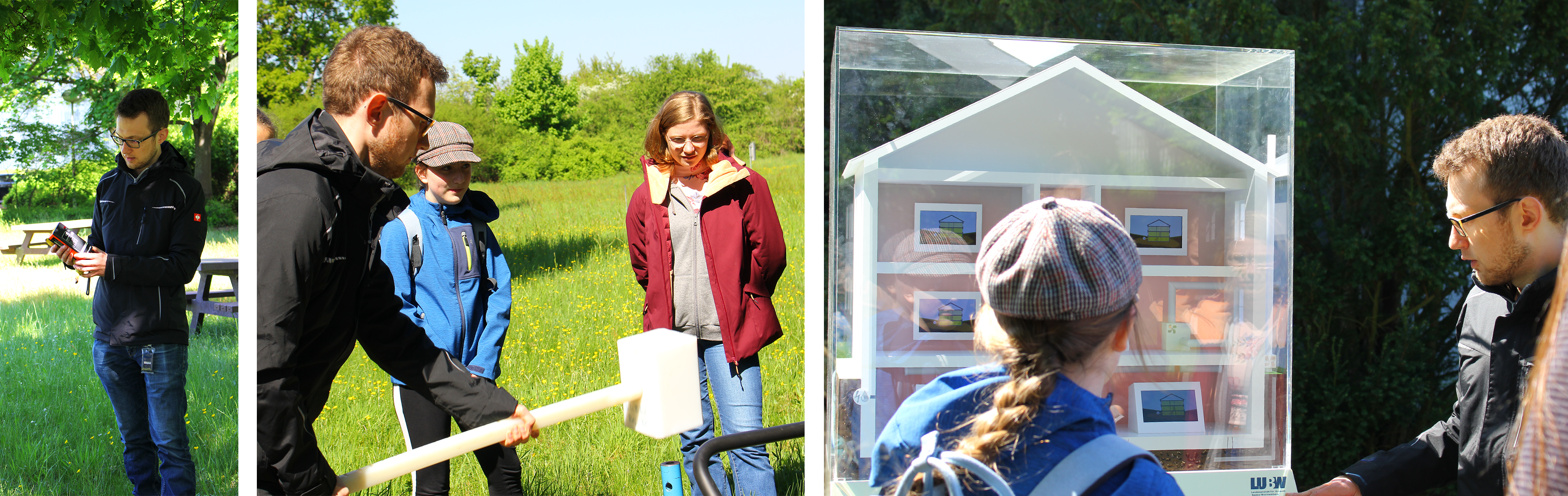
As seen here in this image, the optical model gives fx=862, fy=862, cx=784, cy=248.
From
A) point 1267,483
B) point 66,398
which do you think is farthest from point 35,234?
point 1267,483

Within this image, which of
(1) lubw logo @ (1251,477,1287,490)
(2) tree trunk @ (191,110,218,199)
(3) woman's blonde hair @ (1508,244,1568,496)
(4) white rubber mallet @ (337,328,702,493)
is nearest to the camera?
(3) woman's blonde hair @ (1508,244,1568,496)

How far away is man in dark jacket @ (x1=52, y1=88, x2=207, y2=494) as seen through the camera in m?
2.46

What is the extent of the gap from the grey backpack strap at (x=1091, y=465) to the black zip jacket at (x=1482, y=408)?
0.95 m

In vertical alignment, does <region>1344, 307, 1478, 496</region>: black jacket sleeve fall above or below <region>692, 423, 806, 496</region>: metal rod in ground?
below

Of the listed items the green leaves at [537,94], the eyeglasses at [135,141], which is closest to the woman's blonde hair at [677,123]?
the green leaves at [537,94]

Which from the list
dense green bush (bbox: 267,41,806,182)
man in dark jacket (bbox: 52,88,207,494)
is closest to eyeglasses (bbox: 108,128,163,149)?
man in dark jacket (bbox: 52,88,207,494)

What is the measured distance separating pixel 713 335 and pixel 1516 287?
5.01ft

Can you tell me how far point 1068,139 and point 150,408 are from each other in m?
2.67

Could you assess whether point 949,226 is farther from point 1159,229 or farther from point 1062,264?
point 1062,264

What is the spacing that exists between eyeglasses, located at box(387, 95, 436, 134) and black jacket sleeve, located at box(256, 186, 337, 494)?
0.23 m

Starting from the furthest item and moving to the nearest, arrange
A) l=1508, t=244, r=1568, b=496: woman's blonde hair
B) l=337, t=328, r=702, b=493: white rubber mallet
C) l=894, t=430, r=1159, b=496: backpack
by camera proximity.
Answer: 1. l=337, t=328, r=702, b=493: white rubber mallet
2. l=894, t=430, r=1159, b=496: backpack
3. l=1508, t=244, r=1568, b=496: woman's blonde hair

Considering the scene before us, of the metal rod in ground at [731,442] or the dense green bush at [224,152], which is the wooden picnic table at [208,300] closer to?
the dense green bush at [224,152]

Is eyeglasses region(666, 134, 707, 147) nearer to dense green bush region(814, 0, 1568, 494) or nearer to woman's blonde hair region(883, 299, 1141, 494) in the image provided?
woman's blonde hair region(883, 299, 1141, 494)

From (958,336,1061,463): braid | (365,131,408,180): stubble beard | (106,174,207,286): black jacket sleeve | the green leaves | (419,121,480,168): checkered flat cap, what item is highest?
the green leaves
